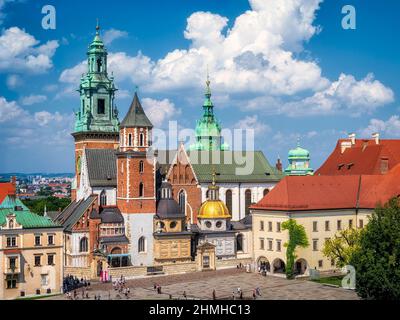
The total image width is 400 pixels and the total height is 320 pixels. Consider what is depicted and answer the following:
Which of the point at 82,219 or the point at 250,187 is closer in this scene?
the point at 82,219

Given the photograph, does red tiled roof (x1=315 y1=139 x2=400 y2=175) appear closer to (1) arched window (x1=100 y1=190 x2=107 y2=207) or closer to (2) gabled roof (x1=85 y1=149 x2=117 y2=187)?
(2) gabled roof (x1=85 y1=149 x2=117 y2=187)

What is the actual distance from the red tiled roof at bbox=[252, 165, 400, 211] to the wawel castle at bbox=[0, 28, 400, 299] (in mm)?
119

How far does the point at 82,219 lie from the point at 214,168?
21134 mm

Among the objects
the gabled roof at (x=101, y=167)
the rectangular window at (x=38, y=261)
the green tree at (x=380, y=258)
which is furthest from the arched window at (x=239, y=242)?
the green tree at (x=380, y=258)

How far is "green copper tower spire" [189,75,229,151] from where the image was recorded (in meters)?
122

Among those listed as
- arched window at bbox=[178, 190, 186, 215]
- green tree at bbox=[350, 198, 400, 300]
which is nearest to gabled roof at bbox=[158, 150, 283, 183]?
arched window at bbox=[178, 190, 186, 215]

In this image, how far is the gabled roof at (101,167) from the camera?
87.3 metres

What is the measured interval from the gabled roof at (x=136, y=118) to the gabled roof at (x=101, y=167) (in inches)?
273

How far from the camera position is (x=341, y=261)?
7031 cm

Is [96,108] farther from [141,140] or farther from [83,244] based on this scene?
[83,244]

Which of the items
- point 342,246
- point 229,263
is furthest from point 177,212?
point 342,246

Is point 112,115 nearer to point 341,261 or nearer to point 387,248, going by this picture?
point 341,261

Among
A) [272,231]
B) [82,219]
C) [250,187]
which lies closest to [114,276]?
[82,219]
